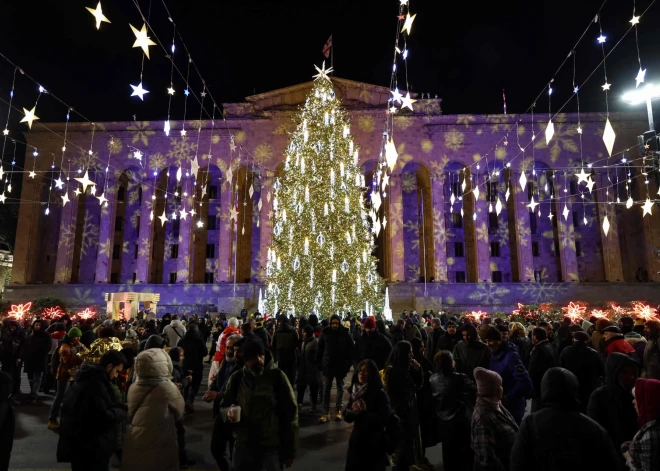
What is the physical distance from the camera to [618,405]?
13.4 ft

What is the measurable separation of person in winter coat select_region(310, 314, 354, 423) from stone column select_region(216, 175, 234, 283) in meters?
26.3

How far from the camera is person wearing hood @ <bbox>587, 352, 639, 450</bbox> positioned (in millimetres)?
4031

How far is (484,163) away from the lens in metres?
34.9

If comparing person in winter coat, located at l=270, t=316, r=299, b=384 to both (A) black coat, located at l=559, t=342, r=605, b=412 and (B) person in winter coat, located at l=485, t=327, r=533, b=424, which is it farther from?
(A) black coat, located at l=559, t=342, r=605, b=412

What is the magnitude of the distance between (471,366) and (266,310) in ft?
48.9

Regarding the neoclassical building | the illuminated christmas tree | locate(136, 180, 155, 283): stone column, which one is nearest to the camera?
the illuminated christmas tree

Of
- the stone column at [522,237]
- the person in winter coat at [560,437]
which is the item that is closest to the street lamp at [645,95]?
the person in winter coat at [560,437]

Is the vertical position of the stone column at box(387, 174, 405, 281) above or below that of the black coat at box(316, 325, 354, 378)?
above

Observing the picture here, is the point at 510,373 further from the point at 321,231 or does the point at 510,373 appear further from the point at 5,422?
the point at 321,231

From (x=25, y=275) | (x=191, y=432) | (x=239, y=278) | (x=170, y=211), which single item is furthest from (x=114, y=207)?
(x=191, y=432)

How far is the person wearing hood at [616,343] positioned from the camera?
594 cm

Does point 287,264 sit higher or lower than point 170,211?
lower

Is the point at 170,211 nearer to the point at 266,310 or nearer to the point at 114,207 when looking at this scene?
the point at 114,207

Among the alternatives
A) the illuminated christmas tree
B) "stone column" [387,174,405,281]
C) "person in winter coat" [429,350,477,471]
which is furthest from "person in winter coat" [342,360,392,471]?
"stone column" [387,174,405,281]
